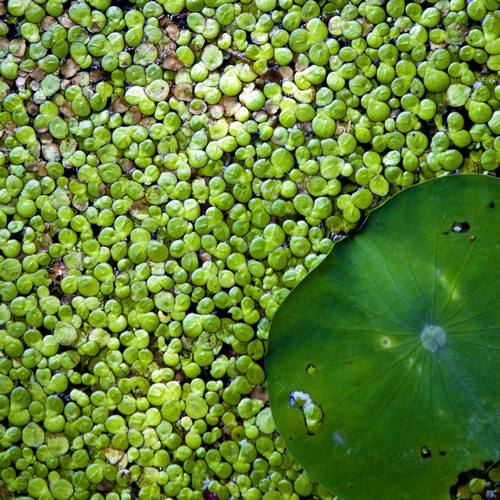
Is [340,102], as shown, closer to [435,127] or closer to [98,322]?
[435,127]

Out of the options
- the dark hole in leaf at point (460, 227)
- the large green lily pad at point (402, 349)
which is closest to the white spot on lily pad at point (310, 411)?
the large green lily pad at point (402, 349)

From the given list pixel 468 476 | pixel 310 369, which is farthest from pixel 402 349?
pixel 468 476

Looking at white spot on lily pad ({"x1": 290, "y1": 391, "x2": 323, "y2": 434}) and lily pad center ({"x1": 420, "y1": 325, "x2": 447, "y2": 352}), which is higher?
lily pad center ({"x1": 420, "y1": 325, "x2": 447, "y2": 352})

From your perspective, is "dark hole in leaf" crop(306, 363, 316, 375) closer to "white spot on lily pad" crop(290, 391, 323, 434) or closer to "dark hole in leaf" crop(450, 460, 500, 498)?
"white spot on lily pad" crop(290, 391, 323, 434)

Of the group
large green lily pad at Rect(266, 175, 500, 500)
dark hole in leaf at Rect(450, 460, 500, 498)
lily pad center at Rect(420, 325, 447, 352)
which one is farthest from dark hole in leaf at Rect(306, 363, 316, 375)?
dark hole in leaf at Rect(450, 460, 500, 498)

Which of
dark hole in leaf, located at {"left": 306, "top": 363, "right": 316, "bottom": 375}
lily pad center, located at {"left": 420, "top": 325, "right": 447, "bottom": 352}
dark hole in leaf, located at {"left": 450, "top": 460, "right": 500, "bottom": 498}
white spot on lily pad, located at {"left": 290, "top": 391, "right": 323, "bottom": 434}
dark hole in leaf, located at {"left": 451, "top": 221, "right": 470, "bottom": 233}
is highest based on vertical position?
dark hole in leaf, located at {"left": 451, "top": 221, "right": 470, "bottom": 233}

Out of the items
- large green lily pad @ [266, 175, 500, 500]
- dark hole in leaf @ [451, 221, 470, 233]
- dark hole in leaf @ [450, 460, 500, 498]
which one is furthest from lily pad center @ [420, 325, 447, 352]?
dark hole in leaf @ [450, 460, 500, 498]

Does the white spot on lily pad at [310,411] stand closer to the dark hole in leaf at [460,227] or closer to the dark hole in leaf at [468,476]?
the dark hole in leaf at [468,476]

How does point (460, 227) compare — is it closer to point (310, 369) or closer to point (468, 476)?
point (310, 369)

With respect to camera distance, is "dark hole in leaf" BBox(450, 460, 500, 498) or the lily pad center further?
"dark hole in leaf" BBox(450, 460, 500, 498)

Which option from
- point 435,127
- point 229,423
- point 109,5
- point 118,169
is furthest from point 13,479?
point 435,127
